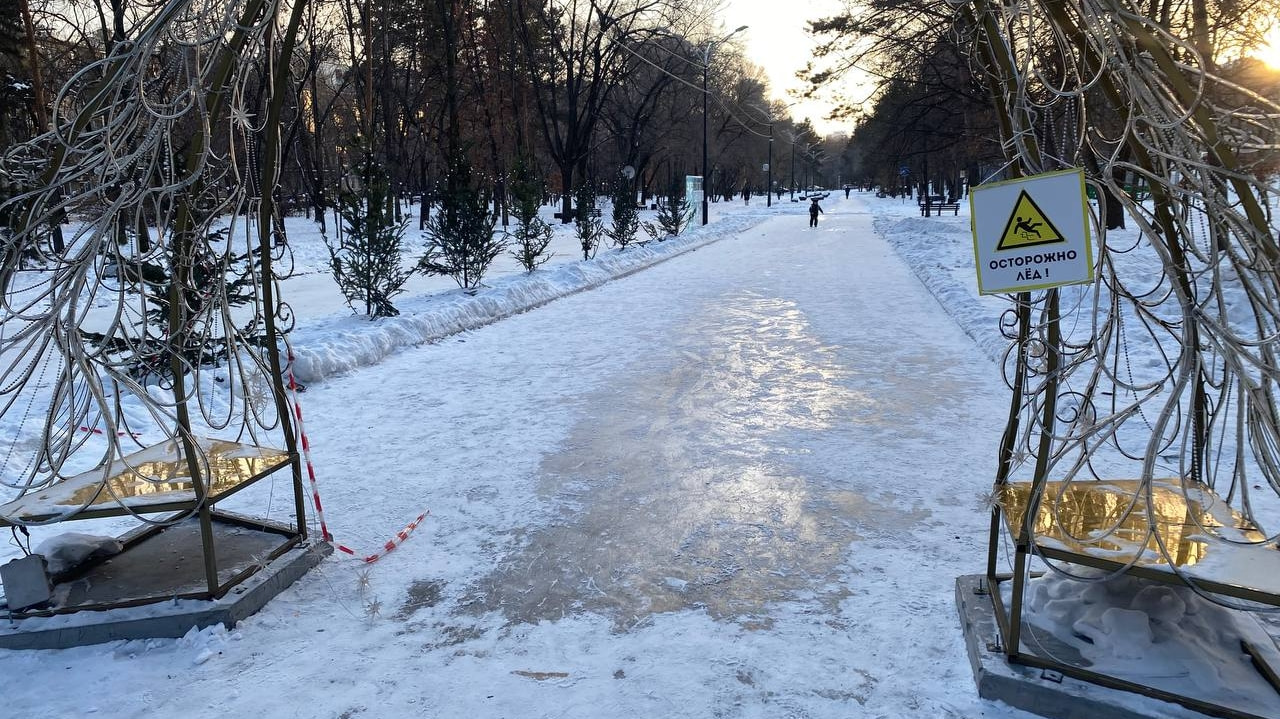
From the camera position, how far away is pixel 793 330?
11117 millimetres

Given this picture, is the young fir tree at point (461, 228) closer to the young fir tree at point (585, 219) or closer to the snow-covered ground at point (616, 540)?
the snow-covered ground at point (616, 540)

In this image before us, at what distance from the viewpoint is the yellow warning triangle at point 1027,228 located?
2947 millimetres

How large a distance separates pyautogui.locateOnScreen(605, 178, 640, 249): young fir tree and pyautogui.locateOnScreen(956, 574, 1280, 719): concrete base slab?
2131cm

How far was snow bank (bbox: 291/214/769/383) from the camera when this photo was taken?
8836 mm

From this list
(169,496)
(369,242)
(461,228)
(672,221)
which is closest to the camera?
(169,496)

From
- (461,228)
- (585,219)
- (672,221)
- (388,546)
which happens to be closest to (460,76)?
(672,221)

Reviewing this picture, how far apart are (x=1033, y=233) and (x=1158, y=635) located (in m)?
1.63

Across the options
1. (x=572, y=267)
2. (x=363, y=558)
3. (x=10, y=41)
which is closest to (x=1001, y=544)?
(x=363, y=558)

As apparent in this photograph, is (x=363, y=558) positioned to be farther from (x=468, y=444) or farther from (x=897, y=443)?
(x=897, y=443)

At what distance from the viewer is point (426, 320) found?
1098 centimetres

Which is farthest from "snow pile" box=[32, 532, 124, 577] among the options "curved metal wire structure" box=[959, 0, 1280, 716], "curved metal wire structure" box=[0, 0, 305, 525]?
"curved metal wire structure" box=[959, 0, 1280, 716]

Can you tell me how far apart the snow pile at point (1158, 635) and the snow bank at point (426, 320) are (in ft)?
23.5

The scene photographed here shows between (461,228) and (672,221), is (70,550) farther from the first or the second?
Answer: (672,221)

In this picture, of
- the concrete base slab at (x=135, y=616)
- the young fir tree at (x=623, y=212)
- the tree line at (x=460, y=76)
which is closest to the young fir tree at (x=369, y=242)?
the tree line at (x=460, y=76)
